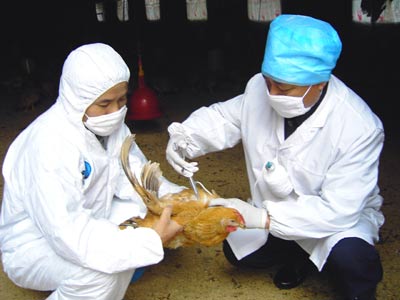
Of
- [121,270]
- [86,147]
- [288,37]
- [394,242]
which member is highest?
[288,37]

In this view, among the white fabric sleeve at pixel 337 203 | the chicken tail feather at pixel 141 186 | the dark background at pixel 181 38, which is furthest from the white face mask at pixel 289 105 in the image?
the dark background at pixel 181 38

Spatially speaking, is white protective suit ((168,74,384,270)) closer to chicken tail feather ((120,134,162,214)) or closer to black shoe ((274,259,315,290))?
black shoe ((274,259,315,290))

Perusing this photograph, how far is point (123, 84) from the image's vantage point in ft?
7.94

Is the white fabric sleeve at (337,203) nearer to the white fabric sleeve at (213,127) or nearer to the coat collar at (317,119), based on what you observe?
the coat collar at (317,119)

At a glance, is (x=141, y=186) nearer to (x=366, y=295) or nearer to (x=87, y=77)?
(x=87, y=77)

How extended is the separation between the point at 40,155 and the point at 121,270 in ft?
2.07

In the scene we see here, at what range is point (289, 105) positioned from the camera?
241 cm

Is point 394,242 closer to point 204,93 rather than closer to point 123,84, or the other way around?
point 123,84

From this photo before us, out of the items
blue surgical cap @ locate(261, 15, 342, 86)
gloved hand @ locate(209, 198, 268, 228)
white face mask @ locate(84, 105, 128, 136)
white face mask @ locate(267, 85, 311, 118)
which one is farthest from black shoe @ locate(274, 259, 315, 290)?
white face mask @ locate(84, 105, 128, 136)

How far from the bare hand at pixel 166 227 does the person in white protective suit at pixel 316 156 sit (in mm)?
244

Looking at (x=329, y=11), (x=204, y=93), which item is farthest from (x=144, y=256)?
(x=329, y=11)

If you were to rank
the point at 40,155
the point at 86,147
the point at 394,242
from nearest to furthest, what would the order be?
1. the point at 40,155
2. the point at 86,147
3. the point at 394,242

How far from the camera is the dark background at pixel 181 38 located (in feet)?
23.2

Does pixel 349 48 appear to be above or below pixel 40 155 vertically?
below
